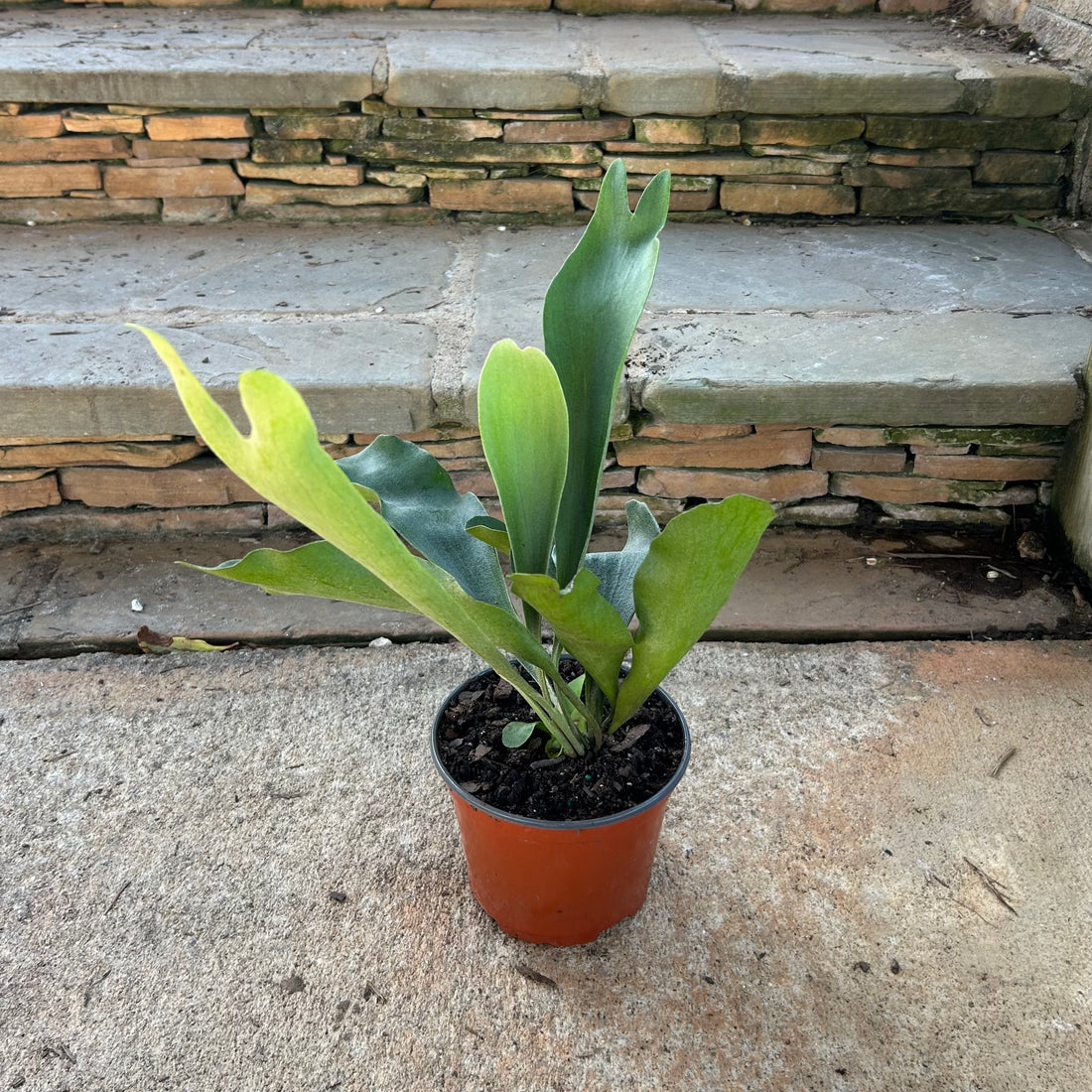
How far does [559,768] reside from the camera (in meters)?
1.12

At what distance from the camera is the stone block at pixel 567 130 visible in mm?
2158

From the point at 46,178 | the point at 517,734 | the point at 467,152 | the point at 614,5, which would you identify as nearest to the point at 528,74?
the point at 467,152

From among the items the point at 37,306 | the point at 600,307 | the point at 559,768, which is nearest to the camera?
the point at 600,307

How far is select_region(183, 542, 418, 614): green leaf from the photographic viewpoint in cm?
89

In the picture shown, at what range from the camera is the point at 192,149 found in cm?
218

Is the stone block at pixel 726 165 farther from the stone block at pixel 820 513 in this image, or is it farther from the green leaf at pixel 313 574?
the green leaf at pixel 313 574

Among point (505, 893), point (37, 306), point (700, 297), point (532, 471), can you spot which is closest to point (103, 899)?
point (505, 893)

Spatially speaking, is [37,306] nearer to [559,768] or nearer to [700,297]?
[700,297]

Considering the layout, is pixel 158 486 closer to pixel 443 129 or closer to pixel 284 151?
pixel 284 151

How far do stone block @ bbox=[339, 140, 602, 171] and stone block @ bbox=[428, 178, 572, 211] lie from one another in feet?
0.16

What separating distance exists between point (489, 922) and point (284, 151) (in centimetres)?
172

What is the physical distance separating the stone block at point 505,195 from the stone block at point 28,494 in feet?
3.39

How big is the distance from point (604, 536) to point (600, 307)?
2.87 ft

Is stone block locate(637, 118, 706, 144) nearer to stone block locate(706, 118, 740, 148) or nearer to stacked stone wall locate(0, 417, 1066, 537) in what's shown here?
stone block locate(706, 118, 740, 148)
